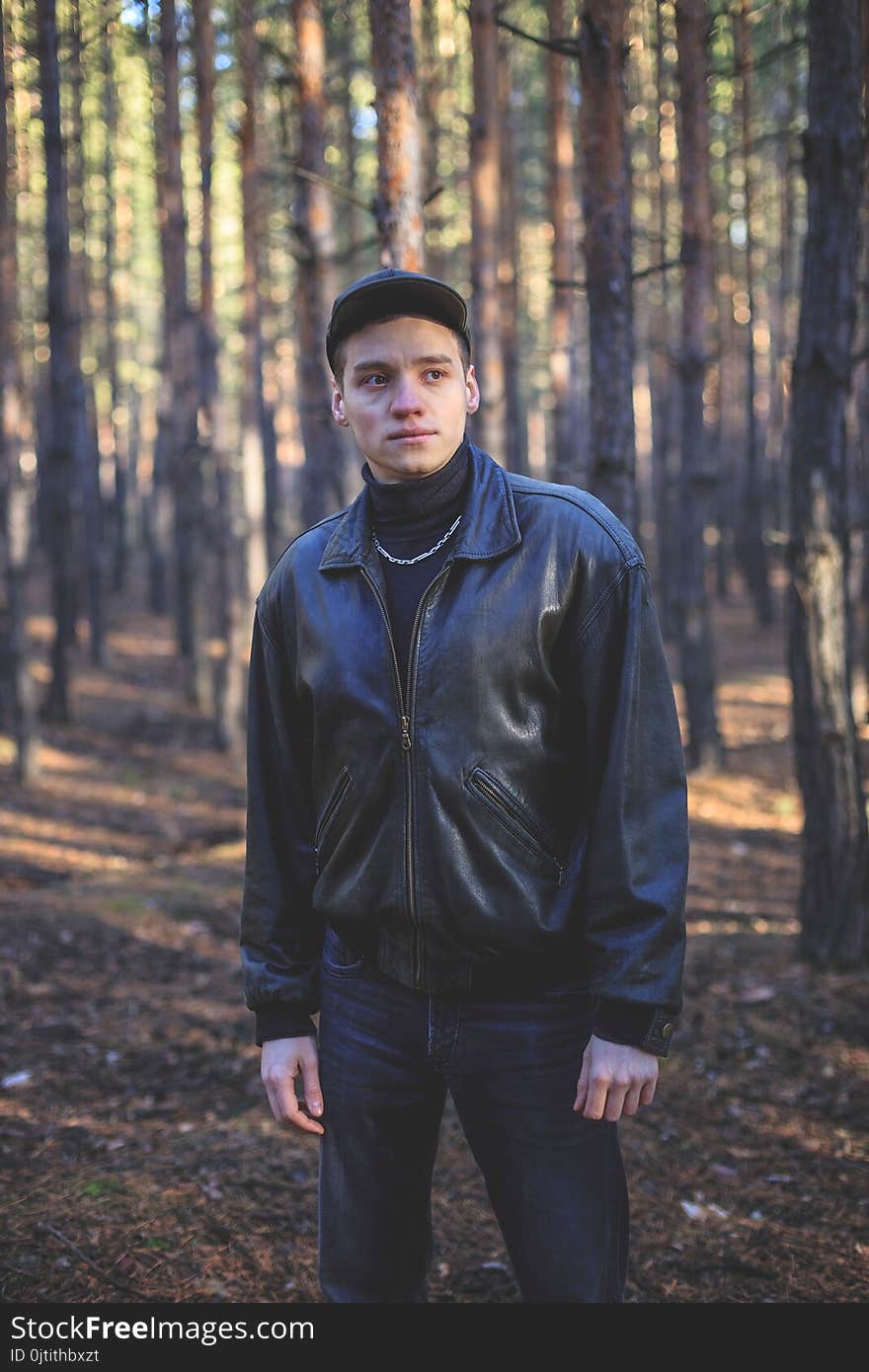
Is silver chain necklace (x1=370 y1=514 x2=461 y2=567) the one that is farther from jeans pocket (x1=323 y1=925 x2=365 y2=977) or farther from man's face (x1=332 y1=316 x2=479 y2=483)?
jeans pocket (x1=323 y1=925 x2=365 y2=977)

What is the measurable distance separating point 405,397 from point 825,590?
14.5 ft

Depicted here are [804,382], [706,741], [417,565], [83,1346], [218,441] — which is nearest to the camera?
[417,565]

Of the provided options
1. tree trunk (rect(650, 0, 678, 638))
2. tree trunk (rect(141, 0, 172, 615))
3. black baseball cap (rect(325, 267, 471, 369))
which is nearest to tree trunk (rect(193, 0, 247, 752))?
tree trunk (rect(141, 0, 172, 615))

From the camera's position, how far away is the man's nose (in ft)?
7.38

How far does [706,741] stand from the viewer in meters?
12.6

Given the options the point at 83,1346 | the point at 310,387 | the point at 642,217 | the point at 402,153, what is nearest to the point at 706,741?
the point at 310,387

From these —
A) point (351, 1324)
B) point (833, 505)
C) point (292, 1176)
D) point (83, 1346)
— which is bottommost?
point (292, 1176)

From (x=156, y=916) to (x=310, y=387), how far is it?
→ 723 centimetres

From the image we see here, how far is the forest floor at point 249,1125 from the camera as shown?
3625 mm

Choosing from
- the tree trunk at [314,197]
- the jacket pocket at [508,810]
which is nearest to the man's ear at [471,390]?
the jacket pocket at [508,810]

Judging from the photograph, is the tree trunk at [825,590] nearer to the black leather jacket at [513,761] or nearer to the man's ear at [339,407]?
the black leather jacket at [513,761]

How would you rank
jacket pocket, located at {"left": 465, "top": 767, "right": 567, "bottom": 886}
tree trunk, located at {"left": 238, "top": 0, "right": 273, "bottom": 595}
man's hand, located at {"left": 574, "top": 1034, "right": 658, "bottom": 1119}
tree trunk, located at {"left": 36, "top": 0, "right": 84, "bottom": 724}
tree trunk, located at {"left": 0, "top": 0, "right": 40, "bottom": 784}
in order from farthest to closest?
tree trunk, located at {"left": 238, "top": 0, "right": 273, "bottom": 595}, tree trunk, located at {"left": 0, "top": 0, "right": 40, "bottom": 784}, tree trunk, located at {"left": 36, "top": 0, "right": 84, "bottom": 724}, jacket pocket, located at {"left": 465, "top": 767, "right": 567, "bottom": 886}, man's hand, located at {"left": 574, "top": 1034, "right": 658, "bottom": 1119}

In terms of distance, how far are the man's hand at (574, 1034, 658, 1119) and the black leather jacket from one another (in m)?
0.04

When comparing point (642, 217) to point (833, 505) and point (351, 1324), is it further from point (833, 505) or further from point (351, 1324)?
point (351, 1324)
